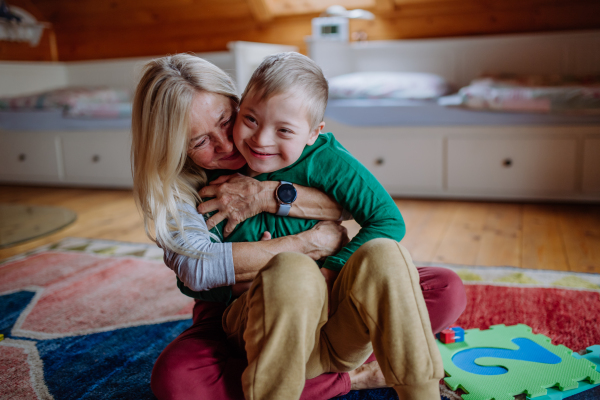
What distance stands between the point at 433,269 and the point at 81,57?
175 inches

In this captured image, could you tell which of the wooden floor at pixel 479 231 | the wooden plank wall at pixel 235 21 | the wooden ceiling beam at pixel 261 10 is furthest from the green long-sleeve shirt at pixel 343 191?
the wooden ceiling beam at pixel 261 10

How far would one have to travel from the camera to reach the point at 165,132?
87 cm

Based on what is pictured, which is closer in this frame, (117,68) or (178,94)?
(178,94)

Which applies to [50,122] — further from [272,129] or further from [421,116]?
[272,129]

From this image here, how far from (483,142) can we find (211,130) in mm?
2060

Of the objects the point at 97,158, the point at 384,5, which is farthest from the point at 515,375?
the point at 97,158

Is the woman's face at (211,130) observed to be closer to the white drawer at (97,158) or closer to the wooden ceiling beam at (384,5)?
the white drawer at (97,158)

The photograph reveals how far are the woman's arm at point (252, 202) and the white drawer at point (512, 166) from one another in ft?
6.16

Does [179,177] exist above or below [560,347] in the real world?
above

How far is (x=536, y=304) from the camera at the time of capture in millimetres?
1350

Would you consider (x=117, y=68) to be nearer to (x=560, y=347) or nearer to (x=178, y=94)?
(x=178, y=94)

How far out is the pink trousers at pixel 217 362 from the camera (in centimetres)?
83

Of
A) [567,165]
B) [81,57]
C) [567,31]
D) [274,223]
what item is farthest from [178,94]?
[81,57]

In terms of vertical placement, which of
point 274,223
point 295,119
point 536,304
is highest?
point 295,119
